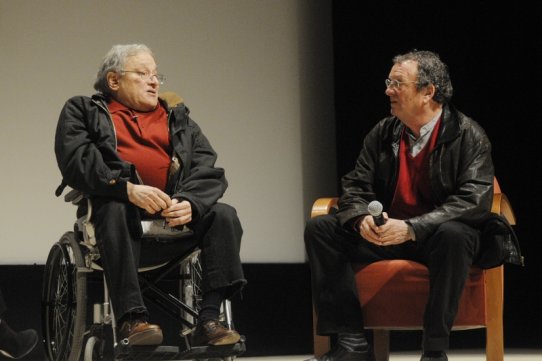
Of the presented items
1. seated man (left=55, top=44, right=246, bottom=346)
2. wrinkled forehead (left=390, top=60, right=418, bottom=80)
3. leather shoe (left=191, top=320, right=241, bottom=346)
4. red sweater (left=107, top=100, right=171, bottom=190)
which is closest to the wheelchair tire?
seated man (left=55, top=44, right=246, bottom=346)

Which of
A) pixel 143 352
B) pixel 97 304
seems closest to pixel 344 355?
pixel 143 352

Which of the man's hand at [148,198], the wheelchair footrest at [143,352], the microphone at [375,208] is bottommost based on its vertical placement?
the wheelchair footrest at [143,352]

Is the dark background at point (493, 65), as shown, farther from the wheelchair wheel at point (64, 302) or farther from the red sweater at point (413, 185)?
the wheelchair wheel at point (64, 302)

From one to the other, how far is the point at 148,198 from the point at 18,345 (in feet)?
2.25

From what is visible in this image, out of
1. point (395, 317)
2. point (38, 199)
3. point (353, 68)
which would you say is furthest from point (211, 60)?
point (395, 317)

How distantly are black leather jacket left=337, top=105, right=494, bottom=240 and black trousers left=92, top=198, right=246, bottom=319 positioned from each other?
0.47 m

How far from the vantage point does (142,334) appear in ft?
11.0

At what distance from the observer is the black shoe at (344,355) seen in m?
3.79

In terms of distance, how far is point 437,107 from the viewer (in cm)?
405

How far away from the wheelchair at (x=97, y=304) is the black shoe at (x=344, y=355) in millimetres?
391

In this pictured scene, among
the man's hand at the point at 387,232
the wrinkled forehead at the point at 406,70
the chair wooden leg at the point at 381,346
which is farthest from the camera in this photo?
the chair wooden leg at the point at 381,346

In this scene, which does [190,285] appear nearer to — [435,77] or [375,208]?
[375,208]

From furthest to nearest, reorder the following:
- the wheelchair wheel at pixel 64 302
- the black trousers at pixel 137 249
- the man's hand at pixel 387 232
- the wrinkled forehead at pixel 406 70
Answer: the wrinkled forehead at pixel 406 70 < the man's hand at pixel 387 232 < the wheelchair wheel at pixel 64 302 < the black trousers at pixel 137 249

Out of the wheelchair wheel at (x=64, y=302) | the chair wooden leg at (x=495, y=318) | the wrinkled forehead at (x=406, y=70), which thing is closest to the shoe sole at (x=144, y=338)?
the wheelchair wheel at (x=64, y=302)
